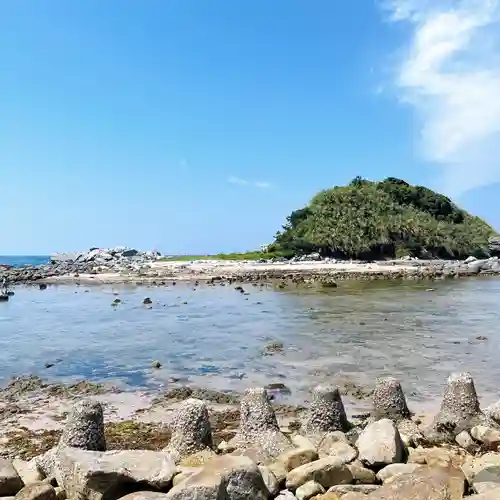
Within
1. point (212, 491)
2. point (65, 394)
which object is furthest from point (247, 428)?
point (65, 394)

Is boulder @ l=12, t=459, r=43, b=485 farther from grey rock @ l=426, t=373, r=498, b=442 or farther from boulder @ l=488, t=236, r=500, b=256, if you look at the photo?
boulder @ l=488, t=236, r=500, b=256

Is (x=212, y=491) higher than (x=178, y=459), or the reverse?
(x=212, y=491)

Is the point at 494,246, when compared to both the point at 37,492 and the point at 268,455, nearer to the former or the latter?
the point at 268,455

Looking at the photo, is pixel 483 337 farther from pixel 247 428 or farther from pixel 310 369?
pixel 247 428

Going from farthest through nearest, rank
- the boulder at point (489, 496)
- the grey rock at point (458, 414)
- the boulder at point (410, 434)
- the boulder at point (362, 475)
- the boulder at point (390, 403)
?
1. the boulder at point (390, 403)
2. the grey rock at point (458, 414)
3. the boulder at point (410, 434)
4. the boulder at point (362, 475)
5. the boulder at point (489, 496)

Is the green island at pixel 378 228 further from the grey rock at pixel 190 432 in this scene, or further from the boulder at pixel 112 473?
the boulder at pixel 112 473

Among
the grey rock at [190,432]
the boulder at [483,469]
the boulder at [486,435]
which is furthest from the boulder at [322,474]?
the boulder at [486,435]

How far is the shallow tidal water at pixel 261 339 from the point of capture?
1273 cm

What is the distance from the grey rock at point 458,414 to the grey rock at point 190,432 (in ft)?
9.81

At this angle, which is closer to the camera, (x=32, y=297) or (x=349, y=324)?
(x=349, y=324)

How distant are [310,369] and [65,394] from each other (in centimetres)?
535

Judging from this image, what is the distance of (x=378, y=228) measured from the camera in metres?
70.1

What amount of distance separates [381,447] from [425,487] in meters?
1.14

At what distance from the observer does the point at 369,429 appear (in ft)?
22.7
